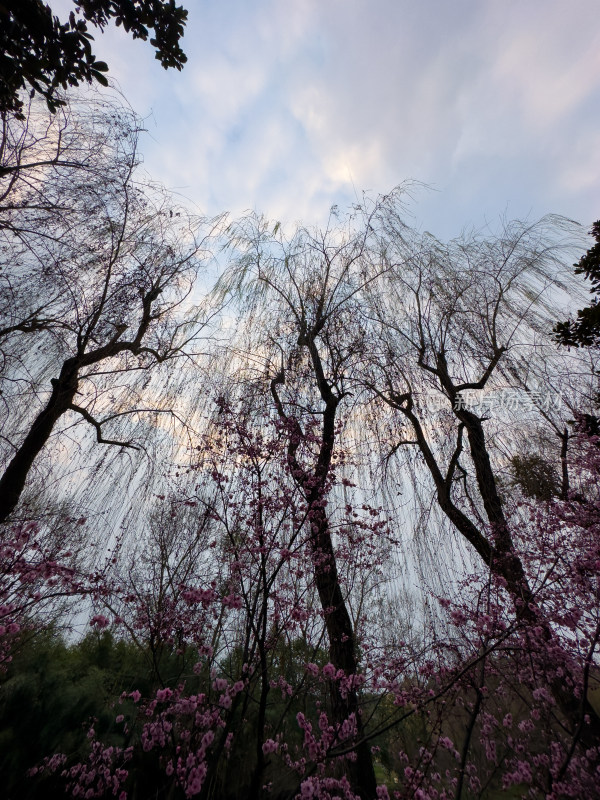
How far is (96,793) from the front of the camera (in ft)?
9.93

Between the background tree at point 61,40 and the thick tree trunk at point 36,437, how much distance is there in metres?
2.63

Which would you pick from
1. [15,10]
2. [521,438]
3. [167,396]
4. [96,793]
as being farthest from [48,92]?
[521,438]

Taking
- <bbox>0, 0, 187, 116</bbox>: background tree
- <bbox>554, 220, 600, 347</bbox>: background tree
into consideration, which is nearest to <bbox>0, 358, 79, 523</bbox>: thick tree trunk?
<bbox>0, 0, 187, 116</bbox>: background tree

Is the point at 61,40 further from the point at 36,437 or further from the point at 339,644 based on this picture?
the point at 339,644

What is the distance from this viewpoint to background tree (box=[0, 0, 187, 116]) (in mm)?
2430

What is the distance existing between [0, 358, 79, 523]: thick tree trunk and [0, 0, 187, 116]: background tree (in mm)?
2635

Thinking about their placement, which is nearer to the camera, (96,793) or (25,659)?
(96,793)

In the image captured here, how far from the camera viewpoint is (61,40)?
8.43ft

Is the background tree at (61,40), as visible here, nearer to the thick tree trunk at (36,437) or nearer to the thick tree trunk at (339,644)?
the thick tree trunk at (36,437)

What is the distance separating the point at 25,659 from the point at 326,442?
6.39 meters

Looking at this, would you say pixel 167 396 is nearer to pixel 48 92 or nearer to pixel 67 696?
pixel 48 92

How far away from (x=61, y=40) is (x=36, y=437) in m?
3.61

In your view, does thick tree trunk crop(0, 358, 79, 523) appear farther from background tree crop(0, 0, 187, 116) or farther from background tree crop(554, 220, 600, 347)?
background tree crop(554, 220, 600, 347)

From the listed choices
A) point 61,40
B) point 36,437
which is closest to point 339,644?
point 36,437
